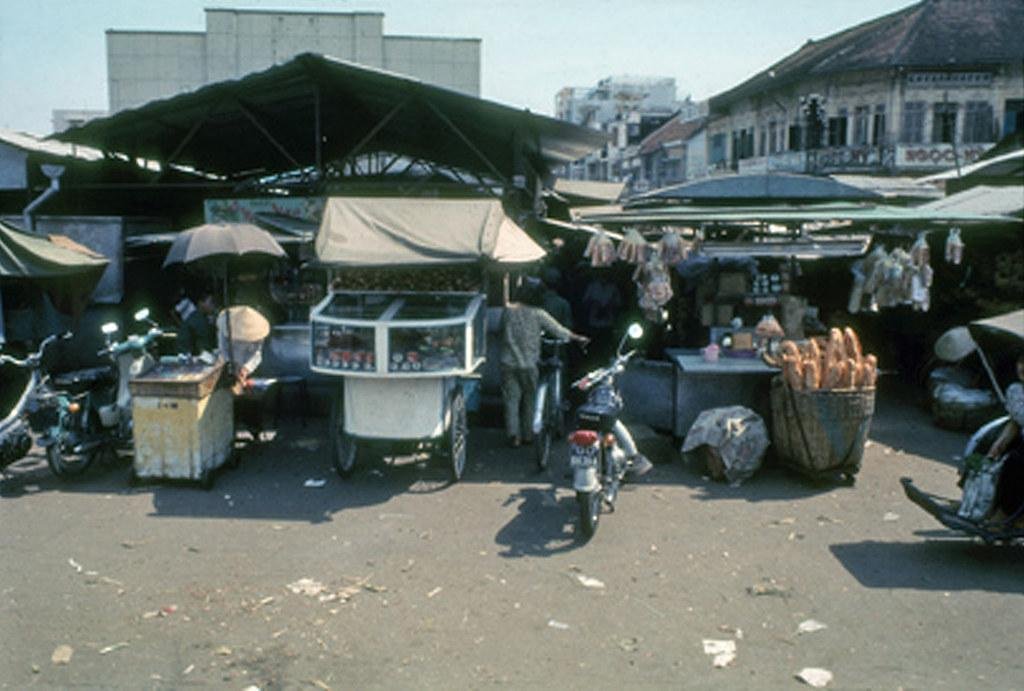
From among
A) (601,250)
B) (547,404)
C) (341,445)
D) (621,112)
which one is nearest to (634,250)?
(601,250)

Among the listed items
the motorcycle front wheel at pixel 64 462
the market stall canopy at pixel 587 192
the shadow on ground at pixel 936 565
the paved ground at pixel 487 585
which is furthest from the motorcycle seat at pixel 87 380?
the market stall canopy at pixel 587 192

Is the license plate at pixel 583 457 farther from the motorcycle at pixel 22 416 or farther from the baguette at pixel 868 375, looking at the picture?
the motorcycle at pixel 22 416

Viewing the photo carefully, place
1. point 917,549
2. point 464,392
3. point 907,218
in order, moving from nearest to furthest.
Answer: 1. point 917,549
2. point 464,392
3. point 907,218

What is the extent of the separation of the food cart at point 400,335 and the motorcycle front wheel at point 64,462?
2549 mm

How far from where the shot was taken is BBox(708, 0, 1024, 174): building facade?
105 feet

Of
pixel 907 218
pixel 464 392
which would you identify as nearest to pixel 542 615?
pixel 464 392

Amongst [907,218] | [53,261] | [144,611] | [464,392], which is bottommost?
[144,611]

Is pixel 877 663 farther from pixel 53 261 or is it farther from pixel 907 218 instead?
pixel 53 261

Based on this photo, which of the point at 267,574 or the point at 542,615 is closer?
the point at 542,615

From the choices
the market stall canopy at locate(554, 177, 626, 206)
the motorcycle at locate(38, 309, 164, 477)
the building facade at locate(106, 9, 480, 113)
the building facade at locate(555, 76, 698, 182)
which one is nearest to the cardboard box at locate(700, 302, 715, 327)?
the motorcycle at locate(38, 309, 164, 477)

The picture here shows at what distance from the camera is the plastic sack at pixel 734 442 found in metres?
8.30

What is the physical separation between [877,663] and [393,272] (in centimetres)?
601

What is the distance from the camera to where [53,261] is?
1029 centimetres

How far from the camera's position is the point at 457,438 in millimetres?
8344
